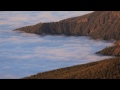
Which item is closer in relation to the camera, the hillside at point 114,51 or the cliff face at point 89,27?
the hillside at point 114,51

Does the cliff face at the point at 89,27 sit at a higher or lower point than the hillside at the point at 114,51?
higher

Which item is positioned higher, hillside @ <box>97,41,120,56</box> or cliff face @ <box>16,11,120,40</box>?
cliff face @ <box>16,11,120,40</box>

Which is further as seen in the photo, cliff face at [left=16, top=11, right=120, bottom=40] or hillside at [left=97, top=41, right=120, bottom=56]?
cliff face at [left=16, top=11, right=120, bottom=40]

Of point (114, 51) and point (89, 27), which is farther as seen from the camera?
point (89, 27)

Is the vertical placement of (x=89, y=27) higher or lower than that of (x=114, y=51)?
higher
